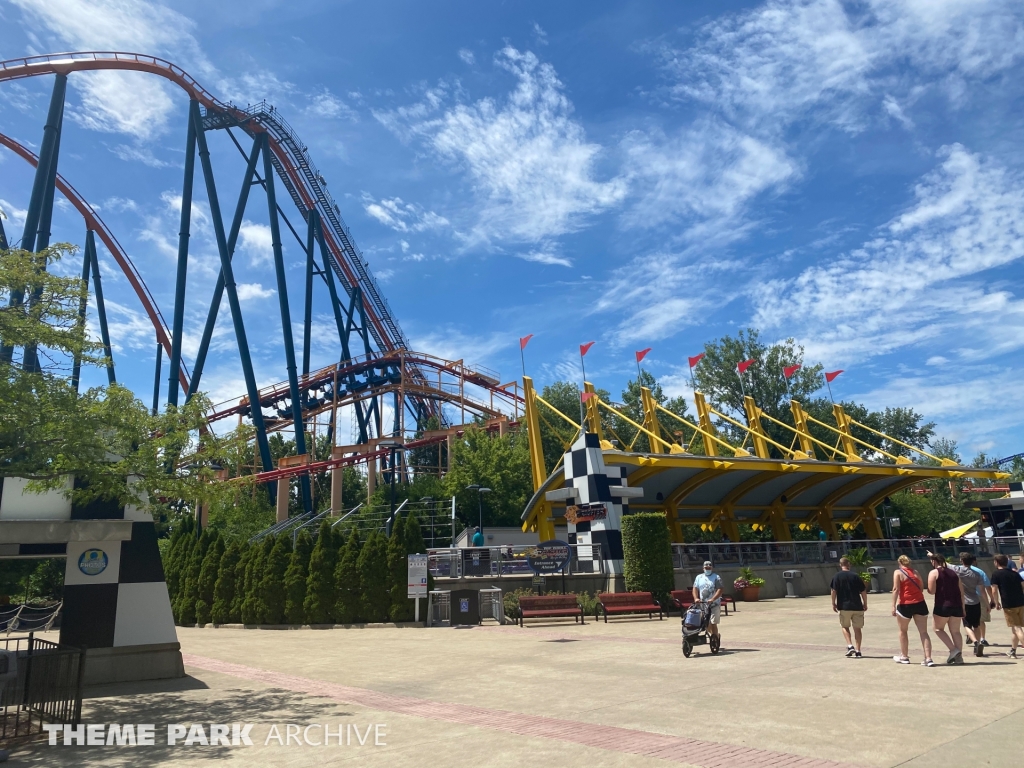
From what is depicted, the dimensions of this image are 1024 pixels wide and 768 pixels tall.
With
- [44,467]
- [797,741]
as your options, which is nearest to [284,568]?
[44,467]

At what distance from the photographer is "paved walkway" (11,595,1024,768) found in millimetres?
5953

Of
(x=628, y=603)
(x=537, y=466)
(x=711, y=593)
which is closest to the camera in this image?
(x=711, y=593)

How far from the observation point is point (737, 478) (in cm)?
3384

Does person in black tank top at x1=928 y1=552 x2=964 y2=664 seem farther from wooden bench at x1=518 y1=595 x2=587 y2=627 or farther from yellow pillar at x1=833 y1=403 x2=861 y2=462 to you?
yellow pillar at x1=833 y1=403 x2=861 y2=462

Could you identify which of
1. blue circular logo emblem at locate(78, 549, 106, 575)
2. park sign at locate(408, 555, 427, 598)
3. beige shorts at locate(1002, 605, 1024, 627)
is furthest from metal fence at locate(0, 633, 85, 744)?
beige shorts at locate(1002, 605, 1024, 627)

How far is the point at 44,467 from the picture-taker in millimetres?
9250

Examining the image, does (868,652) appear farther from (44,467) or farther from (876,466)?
(876,466)

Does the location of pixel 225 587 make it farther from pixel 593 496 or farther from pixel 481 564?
pixel 593 496


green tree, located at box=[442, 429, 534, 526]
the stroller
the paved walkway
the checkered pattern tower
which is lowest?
the paved walkway

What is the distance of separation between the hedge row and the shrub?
6136 mm

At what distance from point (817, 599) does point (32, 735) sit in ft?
75.1

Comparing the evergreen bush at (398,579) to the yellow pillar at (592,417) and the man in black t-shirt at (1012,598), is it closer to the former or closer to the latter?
the yellow pillar at (592,417)

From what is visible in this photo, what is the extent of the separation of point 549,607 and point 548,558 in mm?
3364

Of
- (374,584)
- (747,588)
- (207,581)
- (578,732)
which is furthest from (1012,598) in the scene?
(207,581)
